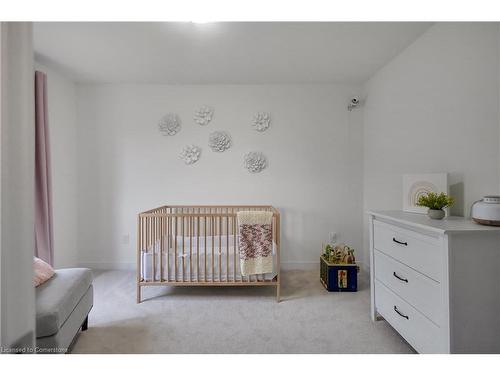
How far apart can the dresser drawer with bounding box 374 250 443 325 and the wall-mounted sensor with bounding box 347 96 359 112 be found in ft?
6.32

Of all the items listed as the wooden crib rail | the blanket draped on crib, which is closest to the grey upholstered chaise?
the wooden crib rail

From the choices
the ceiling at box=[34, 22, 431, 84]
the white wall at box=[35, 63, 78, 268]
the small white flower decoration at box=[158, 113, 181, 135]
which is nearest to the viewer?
the ceiling at box=[34, 22, 431, 84]

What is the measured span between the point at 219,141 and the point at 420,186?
86.2 inches

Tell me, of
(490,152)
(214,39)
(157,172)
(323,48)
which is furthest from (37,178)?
(490,152)

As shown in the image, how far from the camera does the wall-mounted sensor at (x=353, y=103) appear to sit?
118 inches

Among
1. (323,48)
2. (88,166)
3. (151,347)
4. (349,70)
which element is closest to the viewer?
(151,347)

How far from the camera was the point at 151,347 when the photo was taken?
5.36 feet

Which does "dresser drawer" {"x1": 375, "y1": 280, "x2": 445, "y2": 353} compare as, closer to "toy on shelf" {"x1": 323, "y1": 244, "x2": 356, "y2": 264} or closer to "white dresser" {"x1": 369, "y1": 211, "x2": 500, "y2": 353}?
"white dresser" {"x1": 369, "y1": 211, "x2": 500, "y2": 353}

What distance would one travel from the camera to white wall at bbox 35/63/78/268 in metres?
2.81

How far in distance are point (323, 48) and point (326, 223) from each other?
2.00 meters

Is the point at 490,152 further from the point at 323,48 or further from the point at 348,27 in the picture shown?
the point at 323,48

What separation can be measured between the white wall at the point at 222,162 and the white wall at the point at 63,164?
0.32 feet

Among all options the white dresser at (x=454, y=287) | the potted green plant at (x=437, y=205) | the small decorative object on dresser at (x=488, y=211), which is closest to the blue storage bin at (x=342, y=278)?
the white dresser at (x=454, y=287)

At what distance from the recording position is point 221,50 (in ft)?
7.56
